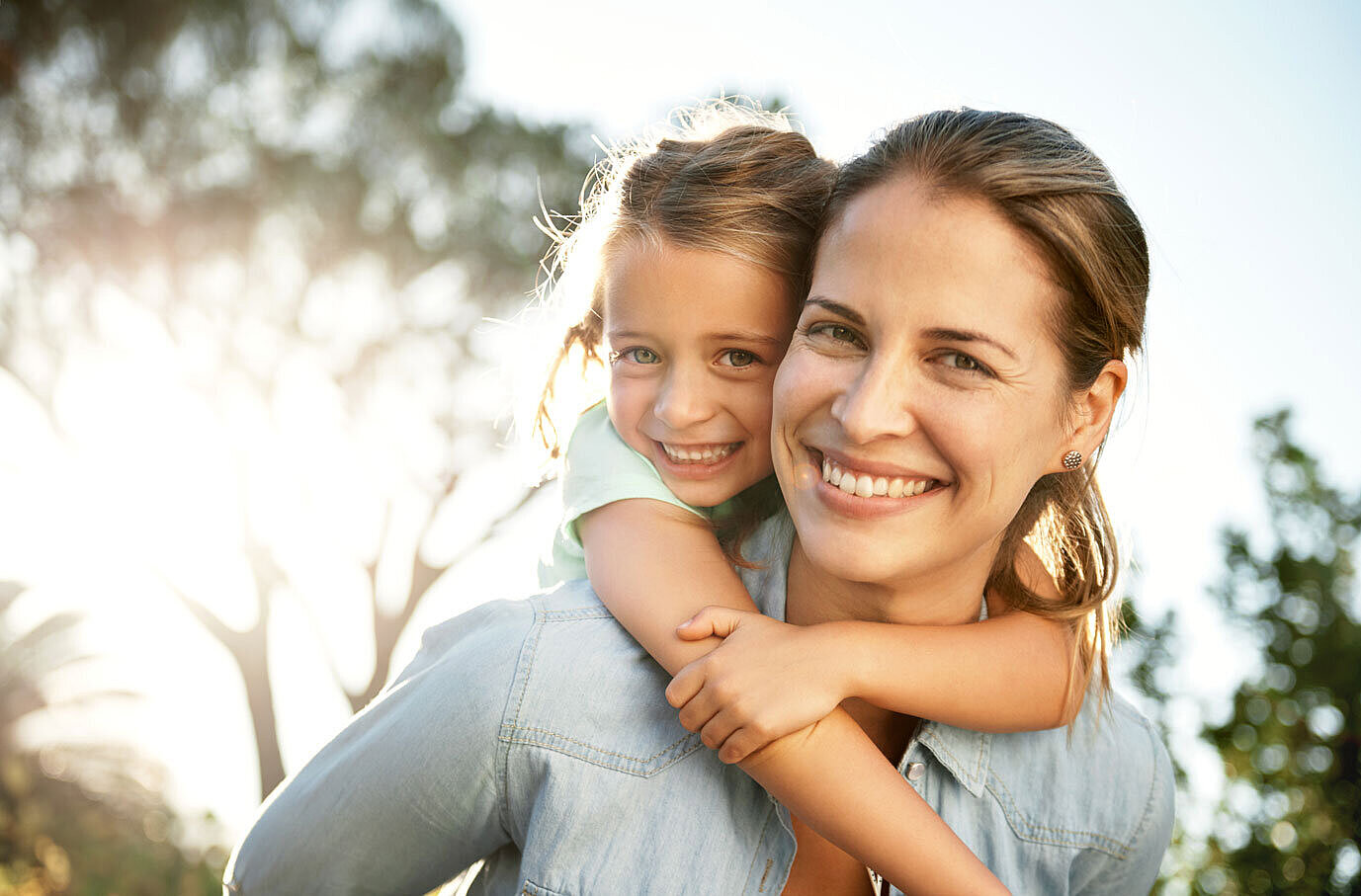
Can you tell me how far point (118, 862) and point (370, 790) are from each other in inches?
321

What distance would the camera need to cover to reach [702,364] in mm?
2174

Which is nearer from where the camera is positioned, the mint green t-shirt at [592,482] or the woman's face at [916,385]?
the woman's face at [916,385]

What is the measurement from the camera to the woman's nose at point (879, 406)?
1636 millimetres

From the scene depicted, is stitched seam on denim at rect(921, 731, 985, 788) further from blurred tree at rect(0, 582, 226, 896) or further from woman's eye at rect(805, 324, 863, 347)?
blurred tree at rect(0, 582, 226, 896)

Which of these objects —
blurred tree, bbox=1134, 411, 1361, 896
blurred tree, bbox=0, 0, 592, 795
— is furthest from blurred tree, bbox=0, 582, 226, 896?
blurred tree, bbox=1134, 411, 1361, 896

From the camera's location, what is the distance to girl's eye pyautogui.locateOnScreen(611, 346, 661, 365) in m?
2.27

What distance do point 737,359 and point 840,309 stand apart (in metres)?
0.49

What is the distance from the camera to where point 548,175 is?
9.80m

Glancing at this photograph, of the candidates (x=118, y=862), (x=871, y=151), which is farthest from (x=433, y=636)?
(x=118, y=862)

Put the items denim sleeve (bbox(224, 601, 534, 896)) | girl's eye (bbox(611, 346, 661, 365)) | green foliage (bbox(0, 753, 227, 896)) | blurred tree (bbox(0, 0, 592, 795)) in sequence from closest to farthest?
denim sleeve (bbox(224, 601, 534, 896)), girl's eye (bbox(611, 346, 661, 365)), green foliage (bbox(0, 753, 227, 896)), blurred tree (bbox(0, 0, 592, 795))

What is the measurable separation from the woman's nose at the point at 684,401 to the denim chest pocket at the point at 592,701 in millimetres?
441

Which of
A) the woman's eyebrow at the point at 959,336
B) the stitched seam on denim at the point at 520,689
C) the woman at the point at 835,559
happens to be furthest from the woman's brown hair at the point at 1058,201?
the stitched seam on denim at the point at 520,689

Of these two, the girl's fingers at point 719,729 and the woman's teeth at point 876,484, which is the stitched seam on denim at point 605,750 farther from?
the woman's teeth at point 876,484

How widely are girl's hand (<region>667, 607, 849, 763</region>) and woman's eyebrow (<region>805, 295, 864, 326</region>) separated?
49cm
